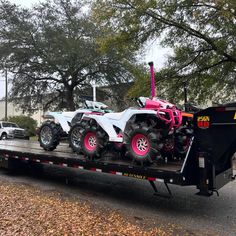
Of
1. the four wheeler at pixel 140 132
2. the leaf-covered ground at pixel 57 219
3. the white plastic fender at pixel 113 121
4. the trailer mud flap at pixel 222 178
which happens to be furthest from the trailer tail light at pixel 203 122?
the leaf-covered ground at pixel 57 219

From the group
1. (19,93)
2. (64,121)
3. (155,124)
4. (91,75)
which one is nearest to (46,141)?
(64,121)

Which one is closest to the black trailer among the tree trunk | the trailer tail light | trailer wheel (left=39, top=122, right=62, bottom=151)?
the trailer tail light

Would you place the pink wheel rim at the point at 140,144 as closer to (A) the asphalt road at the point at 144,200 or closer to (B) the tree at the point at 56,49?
(A) the asphalt road at the point at 144,200

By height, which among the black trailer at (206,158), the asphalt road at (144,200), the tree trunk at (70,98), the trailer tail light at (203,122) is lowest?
the asphalt road at (144,200)

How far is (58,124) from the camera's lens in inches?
357

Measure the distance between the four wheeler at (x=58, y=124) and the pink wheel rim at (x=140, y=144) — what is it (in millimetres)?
1870

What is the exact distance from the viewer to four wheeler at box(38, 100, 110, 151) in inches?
331

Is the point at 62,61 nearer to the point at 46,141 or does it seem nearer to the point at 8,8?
the point at 8,8

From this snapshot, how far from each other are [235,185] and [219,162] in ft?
9.97

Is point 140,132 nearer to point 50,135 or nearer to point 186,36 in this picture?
point 50,135

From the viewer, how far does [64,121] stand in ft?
28.9

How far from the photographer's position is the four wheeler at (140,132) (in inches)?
254

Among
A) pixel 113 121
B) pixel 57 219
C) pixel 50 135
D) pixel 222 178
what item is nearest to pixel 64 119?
pixel 50 135

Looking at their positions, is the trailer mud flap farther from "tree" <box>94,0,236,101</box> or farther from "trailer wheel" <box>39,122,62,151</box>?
"tree" <box>94,0,236,101</box>
